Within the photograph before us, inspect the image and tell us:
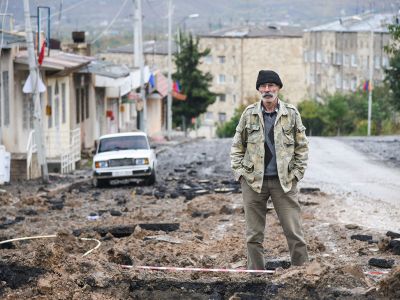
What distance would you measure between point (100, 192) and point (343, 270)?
1761 centimetres

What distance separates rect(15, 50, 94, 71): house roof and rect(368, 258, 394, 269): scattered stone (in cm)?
2224

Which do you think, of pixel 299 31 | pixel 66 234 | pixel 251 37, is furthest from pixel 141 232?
pixel 299 31

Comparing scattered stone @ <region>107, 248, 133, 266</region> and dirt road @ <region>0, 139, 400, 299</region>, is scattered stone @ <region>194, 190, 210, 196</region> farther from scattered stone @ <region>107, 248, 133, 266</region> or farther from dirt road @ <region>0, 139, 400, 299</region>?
scattered stone @ <region>107, 248, 133, 266</region>

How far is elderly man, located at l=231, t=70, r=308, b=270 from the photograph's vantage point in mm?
9898

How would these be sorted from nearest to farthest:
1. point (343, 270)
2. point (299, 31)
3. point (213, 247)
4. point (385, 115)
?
point (343, 270)
point (213, 247)
point (385, 115)
point (299, 31)

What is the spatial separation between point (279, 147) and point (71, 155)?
27274 mm

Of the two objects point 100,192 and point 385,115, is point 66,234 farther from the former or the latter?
point 385,115

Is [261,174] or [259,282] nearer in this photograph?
[259,282]

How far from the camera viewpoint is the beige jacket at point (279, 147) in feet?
32.5

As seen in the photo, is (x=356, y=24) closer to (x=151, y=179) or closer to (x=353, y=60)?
(x=353, y=60)

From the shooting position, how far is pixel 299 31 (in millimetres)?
124875

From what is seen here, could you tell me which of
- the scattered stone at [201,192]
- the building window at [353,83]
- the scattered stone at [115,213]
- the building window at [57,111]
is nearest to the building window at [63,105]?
the building window at [57,111]

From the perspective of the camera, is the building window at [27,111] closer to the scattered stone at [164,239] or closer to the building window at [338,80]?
the scattered stone at [164,239]

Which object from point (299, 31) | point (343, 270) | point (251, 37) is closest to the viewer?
point (343, 270)
